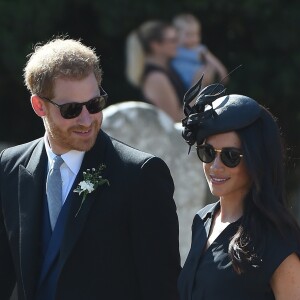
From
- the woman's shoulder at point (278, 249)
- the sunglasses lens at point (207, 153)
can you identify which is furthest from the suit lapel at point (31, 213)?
the woman's shoulder at point (278, 249)

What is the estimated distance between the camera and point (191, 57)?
1041 cm

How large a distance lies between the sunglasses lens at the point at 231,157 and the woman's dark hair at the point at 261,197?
4cm

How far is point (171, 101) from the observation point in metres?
9.92

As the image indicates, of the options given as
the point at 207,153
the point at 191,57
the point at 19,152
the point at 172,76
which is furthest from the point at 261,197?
the point at 191,57

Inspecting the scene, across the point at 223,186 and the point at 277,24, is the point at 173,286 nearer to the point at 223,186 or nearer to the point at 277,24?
the point at 223,186

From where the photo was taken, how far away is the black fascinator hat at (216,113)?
14.3 feet

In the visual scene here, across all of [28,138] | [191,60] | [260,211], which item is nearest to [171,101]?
[191,60]

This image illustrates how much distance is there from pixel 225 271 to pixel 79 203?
0.94m

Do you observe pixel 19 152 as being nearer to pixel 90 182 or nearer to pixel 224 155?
pixel 90 182

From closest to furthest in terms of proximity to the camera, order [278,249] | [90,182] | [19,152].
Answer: [278,249]
[90,182]
[19,152]

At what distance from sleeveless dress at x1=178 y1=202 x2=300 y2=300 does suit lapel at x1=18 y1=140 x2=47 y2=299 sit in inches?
30.1

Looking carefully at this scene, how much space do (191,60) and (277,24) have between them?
1136mm

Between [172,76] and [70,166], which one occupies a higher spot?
[172,76]

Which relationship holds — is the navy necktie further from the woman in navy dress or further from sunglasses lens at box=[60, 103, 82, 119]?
the woman in navy dress
